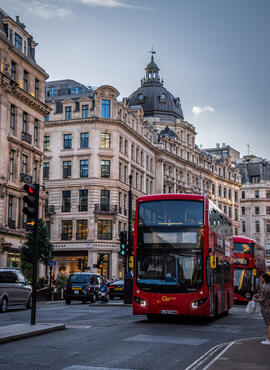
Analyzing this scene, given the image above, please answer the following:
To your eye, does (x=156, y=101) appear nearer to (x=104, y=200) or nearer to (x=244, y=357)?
(x=104, y=200)

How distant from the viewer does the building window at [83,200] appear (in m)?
63.0

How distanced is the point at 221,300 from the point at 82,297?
527 inches

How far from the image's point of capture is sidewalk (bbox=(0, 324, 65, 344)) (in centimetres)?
1301

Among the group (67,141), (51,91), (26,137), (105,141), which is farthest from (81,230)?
(51,91)

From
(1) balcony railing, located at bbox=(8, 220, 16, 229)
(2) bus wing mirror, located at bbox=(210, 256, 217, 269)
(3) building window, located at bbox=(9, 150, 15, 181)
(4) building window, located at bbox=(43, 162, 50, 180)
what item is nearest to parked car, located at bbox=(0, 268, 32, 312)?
(2) bus wing mirror, located at bbox=(210, 256, 217, 269)

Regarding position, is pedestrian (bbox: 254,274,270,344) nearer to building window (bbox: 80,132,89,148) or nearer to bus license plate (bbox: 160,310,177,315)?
bus license plate (bbox: 160,310,177,315)

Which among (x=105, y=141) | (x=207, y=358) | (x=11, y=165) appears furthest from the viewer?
(x=105, y=141)

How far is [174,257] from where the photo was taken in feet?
60.7

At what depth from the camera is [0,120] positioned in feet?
138

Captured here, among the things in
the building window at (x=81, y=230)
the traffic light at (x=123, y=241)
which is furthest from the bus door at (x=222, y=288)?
the building window at (x=81, y=230)

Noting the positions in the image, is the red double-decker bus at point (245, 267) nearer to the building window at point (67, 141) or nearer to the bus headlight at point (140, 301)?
the bus headlight at point (140, 301)

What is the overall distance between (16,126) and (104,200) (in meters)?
20.4

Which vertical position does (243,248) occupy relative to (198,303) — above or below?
above

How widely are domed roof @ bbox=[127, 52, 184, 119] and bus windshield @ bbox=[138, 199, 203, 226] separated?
6532 centimetres
